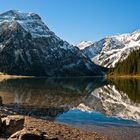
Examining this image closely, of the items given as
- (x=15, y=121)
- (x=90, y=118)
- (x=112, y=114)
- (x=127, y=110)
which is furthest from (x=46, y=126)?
(x=127, y=110)

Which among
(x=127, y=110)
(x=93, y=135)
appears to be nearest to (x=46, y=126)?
(x=93, y=135)

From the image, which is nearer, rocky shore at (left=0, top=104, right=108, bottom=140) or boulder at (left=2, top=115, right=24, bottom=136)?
rocky shore at (left=0, top=104, right=108, bottom=140)

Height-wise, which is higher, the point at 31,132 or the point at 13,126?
the point at 31,132

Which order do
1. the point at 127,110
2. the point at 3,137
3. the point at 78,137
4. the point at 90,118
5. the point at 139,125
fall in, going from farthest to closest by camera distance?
the point at 127,110
the point at 90,118
the point at 139,125
the point at 78,137
the point at 3,137

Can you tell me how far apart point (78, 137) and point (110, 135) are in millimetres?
5545

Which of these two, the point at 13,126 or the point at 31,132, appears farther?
the point at 13,126

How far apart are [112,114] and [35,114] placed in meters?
12.0

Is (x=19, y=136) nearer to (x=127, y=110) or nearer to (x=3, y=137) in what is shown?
(x=3, y=137)

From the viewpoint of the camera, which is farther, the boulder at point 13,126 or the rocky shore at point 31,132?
the boulder at point 13,126

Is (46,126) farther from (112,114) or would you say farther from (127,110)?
(127,110)

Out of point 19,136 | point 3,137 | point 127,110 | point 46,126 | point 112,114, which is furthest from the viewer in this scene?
point 127,110

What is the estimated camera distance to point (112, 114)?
63.1m

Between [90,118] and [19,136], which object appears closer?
[19,136]

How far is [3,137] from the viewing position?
33.1 meters
